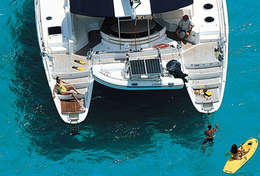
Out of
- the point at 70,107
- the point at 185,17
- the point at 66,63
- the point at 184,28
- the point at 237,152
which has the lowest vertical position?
the point at 237,152

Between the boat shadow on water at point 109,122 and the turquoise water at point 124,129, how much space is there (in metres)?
0.03

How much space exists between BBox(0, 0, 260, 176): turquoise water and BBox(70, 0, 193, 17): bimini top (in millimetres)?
3244

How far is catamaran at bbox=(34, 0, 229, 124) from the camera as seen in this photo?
2286 cm

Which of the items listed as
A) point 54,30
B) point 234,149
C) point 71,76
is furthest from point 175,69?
point 54,30

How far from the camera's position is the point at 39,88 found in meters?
25.7

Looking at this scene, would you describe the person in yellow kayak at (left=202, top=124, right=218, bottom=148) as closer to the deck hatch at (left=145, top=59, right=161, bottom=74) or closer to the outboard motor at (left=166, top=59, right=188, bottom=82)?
the outboard motor at (left=166, top=59, right=188, bottom=82)

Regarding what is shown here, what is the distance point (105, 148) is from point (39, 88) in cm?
401

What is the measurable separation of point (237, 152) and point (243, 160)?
0.41 m

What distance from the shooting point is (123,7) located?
2356cm

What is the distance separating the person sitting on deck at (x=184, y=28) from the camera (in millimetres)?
24636

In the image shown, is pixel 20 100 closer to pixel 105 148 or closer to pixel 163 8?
pixel 105 148

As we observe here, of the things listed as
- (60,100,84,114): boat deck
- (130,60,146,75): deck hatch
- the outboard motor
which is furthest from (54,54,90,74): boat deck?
the outboard motor

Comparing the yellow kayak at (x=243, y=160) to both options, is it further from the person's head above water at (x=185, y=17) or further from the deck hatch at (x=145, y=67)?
the person's head above water at (x=185, y=17)

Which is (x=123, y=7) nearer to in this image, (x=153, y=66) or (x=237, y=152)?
(x=153, y=66)
